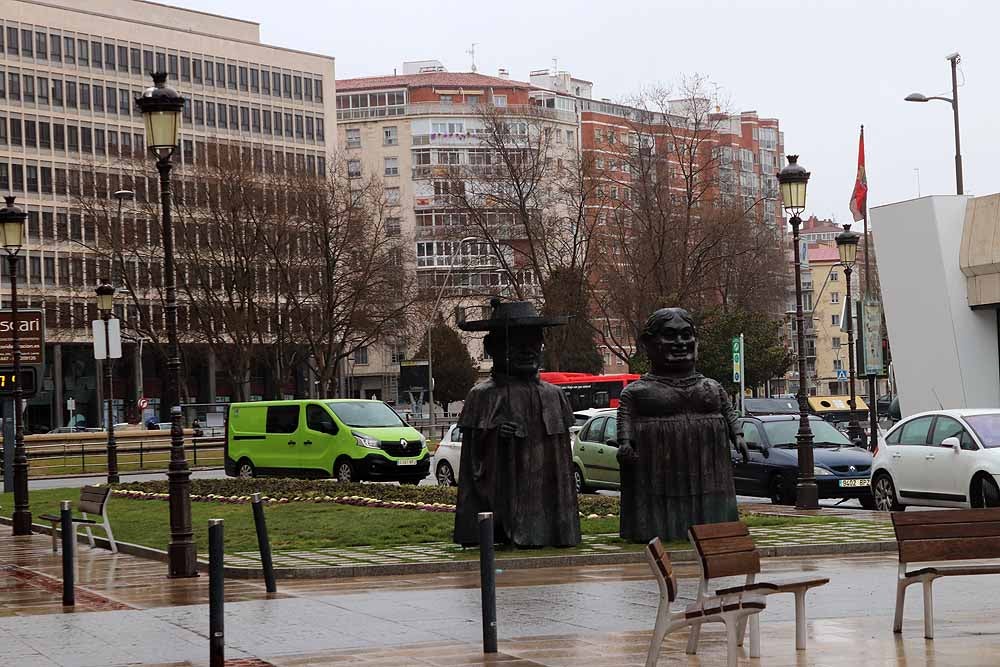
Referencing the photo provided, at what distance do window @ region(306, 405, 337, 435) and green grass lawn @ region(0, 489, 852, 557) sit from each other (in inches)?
272

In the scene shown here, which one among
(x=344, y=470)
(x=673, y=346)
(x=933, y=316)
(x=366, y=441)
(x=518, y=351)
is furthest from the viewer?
(x=933, y=316)

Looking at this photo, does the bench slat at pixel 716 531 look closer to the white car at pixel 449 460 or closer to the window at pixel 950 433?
→ the window at pixel 950 433

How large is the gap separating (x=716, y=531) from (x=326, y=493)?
1978 cm

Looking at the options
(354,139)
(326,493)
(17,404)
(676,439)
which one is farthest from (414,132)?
(676,439)

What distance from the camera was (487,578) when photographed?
35.2ft

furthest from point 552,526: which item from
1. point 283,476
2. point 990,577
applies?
point 283,476

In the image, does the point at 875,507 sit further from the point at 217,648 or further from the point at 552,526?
the point at 217,648

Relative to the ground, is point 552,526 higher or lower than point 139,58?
lower

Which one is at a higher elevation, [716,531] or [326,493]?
[716,531]

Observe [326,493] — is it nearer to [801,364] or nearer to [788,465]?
[788,465]

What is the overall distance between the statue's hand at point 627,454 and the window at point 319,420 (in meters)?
18.1

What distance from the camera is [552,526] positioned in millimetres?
18656

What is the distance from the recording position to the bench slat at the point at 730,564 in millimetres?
10156

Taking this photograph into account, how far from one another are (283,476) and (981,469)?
18.6 m
